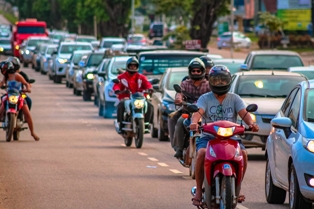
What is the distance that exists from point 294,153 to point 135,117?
9143mm

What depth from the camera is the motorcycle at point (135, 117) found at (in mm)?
19766

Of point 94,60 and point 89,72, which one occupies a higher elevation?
point 94,60

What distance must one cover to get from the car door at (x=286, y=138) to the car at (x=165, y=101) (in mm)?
9359

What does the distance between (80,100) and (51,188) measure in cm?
2474

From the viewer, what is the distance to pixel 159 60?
2645 cm

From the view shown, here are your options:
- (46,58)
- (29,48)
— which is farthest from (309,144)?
(29,48)

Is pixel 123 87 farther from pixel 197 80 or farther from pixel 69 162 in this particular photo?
pixel 197 80

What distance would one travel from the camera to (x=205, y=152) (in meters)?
10.2

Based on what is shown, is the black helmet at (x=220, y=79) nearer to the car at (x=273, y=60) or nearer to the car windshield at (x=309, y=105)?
the car windshield at (x=309, y=105)

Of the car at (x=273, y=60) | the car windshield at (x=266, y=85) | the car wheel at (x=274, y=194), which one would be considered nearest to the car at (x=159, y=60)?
the car at (x=273, y=60)

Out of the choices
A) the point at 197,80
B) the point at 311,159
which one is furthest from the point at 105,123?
the point at 311,159

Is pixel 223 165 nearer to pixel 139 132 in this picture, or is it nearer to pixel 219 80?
pixel 219 80

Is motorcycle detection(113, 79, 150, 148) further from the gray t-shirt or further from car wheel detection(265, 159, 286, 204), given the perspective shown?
the gray t-shirt

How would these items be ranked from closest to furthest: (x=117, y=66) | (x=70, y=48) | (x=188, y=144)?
1. (x=188, y=144)
2. (x=117, y=66)
3. (x=70, y=48)
